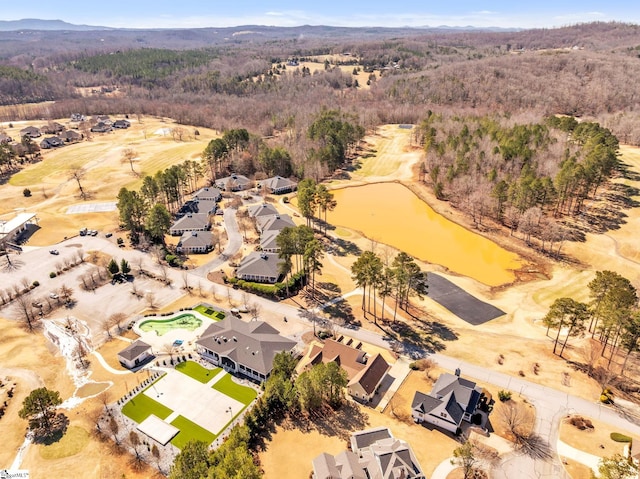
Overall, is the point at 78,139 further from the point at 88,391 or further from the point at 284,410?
the point at 284,410

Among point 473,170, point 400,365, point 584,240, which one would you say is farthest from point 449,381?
point 473,170

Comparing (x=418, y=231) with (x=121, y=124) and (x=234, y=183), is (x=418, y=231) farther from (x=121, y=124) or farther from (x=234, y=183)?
(x=121, y=124)

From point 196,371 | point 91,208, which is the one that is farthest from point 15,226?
point 196,371

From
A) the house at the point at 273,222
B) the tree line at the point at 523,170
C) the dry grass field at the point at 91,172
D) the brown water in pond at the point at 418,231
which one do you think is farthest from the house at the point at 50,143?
the tree line at the point at 523,170

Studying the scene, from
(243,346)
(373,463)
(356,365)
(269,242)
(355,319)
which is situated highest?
(373,463)

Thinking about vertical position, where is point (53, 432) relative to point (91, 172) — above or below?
below
